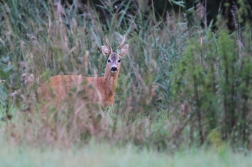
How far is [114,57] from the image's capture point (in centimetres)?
1137

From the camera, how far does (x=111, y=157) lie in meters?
6.73

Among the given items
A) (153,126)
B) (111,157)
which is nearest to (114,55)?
(153,126)

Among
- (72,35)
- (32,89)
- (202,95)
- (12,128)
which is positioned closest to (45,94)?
(32,89)

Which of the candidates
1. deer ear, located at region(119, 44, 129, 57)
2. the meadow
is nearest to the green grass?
the meadow

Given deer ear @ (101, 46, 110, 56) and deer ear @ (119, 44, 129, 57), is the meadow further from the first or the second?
deer ear @ (119, 44, 129, 57)

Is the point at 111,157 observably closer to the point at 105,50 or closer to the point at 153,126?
the point at 153,126

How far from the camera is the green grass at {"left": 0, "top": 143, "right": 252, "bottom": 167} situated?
254 inches

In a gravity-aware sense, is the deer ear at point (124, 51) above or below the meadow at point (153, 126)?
above

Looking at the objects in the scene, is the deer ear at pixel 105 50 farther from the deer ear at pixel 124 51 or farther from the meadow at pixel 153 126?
the meadow at pixel 153 126

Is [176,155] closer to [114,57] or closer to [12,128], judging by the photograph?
[12,128]

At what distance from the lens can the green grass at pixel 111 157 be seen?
646 centimetres

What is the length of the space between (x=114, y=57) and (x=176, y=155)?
4.47 meters

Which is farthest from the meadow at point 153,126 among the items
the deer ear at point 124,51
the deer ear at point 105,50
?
the deer ear at point 124,51

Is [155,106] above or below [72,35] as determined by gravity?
below
